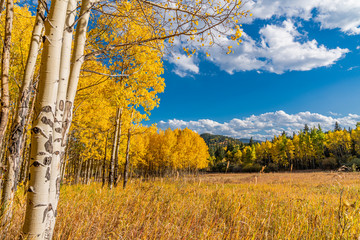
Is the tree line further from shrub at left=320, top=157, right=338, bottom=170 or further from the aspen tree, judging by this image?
the aspen tree

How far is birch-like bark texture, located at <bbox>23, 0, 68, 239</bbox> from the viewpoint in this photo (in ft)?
4.66

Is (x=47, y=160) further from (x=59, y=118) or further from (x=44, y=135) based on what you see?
(x=59, y=118)

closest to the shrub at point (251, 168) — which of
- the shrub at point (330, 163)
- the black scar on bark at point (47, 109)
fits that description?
the shrub at point (330, 163)

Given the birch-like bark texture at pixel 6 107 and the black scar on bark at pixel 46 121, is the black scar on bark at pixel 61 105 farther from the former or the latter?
the birch-like bark texture at pixel 6 107

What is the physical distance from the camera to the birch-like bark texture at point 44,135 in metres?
1.42

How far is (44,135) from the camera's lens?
1.46 metres

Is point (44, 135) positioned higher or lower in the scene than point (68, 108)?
lower

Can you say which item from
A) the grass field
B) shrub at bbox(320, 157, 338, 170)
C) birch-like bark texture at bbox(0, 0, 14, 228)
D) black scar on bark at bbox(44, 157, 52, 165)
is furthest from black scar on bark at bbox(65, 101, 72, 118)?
shrub at bbox(320, 157, 338, 170)

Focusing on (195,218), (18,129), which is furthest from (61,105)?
(195,218)

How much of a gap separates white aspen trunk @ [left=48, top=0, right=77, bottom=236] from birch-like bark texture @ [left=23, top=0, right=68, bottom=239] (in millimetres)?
49

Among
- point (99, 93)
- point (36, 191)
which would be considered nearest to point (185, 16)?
point (36, 191)

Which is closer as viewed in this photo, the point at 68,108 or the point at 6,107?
the point at 68,108

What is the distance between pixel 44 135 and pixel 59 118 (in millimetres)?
190

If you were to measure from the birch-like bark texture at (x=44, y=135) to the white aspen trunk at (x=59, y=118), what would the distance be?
49mm
